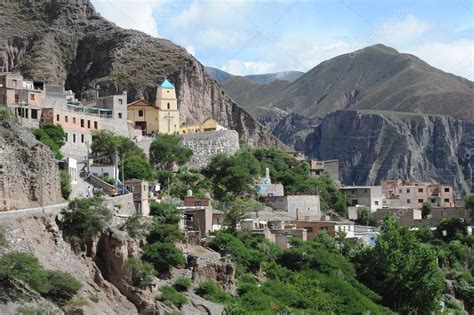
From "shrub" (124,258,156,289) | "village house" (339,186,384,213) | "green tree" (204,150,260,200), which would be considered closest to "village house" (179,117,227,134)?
"green tree" (204,150,260,200)

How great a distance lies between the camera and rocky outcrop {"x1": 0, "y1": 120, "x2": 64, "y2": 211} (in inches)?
1588

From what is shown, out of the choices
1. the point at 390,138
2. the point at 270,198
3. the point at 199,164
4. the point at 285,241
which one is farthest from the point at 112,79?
the point at 390,138

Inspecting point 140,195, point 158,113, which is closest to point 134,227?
point 140,195

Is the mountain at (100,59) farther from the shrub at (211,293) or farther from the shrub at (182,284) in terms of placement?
the shrub at (182,284)

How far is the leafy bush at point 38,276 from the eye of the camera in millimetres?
34281

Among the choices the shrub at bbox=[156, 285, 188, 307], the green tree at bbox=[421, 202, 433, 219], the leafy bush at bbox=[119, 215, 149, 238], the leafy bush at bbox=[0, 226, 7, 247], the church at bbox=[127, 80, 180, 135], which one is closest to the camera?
the leafy bush at bbox=[0, 226, 7, 247]

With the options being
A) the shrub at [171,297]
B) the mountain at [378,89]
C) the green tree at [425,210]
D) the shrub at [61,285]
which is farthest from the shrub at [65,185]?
the mountain at [378,89]

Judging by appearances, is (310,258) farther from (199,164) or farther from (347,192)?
(347,192)

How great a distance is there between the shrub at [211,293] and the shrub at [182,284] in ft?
1.78

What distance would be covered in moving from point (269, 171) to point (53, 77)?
20222mm

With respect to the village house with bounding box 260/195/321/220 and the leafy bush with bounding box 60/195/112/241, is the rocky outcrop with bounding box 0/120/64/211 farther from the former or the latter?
the village house with bounding box 260/195/321/220

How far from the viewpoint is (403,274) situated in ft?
178

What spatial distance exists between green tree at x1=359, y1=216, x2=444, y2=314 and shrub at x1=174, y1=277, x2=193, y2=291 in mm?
13706

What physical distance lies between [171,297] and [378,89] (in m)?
135
